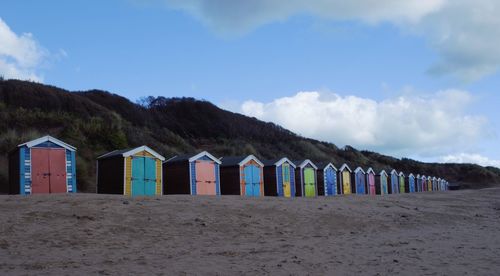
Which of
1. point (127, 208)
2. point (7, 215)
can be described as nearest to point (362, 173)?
point (127, 208)

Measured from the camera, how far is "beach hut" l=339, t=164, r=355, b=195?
38.2 metres

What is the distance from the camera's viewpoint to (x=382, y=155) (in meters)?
96.4

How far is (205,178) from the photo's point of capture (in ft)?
83.0

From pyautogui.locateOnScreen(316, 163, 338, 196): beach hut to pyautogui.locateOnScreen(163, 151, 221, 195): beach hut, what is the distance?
11.2 meters

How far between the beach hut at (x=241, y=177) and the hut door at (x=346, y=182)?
1180cm

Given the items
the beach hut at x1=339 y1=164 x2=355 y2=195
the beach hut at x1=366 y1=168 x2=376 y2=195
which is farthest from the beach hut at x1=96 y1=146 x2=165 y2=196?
the beach hut at x1=366 y1=168 x2=376 y2=195

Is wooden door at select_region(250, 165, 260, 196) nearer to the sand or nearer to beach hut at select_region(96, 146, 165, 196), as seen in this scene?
beach hut at select_region(96, 146, 165, 196)

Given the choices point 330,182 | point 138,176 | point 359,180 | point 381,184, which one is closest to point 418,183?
point 381,184

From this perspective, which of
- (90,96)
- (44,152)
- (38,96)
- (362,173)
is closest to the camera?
(44,152)

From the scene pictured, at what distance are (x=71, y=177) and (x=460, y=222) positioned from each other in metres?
15.3

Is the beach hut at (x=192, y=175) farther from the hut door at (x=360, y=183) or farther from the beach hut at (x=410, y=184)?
the beach hut at (x=410, y=184)

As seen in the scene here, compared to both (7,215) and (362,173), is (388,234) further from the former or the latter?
(362,173)

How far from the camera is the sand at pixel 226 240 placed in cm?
827

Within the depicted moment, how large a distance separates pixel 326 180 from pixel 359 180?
7.24 meters
